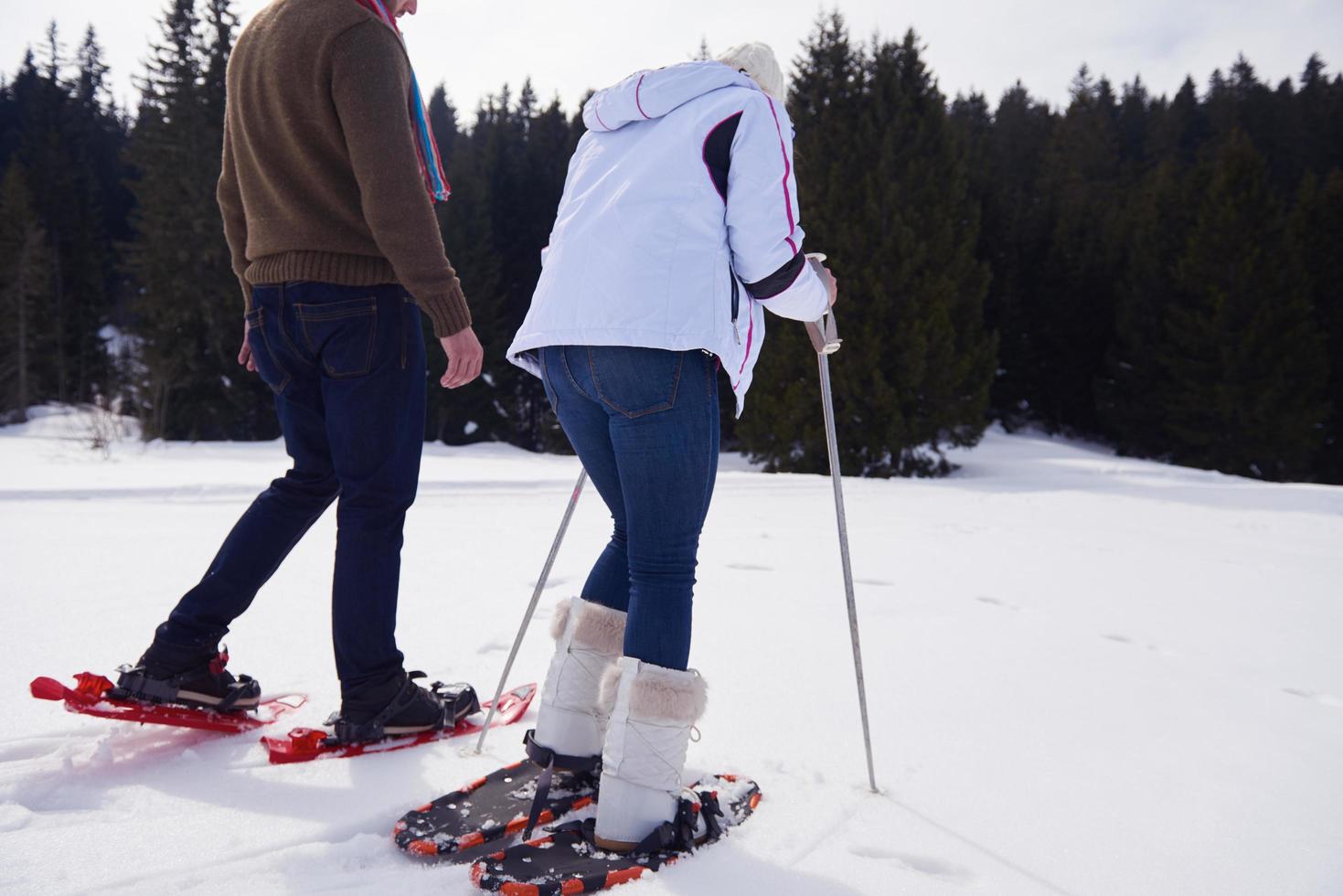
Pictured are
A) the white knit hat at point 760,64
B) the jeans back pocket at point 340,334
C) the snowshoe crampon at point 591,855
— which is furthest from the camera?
the jeans back pocket at point 340,334

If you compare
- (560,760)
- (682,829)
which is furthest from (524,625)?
(682,829)

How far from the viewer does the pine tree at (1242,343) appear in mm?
17047

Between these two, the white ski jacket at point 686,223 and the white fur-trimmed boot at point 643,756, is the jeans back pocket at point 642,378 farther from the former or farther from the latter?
the white fur-trimmed boot at point 643,756

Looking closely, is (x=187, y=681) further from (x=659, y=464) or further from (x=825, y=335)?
(x=825, y=335)

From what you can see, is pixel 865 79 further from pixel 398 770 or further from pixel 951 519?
pixel 398 770

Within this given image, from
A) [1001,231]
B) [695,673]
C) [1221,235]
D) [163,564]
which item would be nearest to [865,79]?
[1001,231]

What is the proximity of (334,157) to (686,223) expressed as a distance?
82 cm

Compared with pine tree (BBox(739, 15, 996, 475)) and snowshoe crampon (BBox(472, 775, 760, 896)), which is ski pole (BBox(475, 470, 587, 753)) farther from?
pine tree (BBox(739, 15, 996, 475))

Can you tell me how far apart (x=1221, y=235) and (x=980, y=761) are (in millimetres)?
20795

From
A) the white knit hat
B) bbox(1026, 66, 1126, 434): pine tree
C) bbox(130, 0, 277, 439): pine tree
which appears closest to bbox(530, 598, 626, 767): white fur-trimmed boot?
the white knit hat

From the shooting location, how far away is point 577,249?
156 cm

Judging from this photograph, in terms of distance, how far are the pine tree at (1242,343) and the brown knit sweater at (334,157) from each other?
19.6m

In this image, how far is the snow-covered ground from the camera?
4.59ft

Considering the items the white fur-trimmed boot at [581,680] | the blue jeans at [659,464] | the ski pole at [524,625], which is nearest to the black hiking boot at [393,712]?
the ski pole at [524,625]
